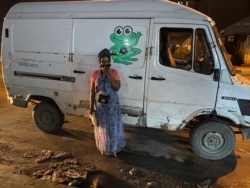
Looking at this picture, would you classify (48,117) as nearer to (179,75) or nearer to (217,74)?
(179,75)

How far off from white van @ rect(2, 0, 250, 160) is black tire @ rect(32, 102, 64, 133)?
32 cm

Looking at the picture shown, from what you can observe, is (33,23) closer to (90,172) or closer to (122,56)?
(122,56)

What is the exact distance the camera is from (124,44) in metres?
5.79

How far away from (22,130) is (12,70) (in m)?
1.28

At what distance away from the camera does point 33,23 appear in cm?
643

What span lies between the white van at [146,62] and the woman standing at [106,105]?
0.57m

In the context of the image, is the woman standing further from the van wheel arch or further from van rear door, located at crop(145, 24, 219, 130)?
the van wheel arch

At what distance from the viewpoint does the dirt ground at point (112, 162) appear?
476cm

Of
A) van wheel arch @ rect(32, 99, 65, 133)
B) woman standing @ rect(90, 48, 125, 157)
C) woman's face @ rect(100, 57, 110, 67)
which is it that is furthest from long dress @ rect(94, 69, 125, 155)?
van wheel arch @ rect(32, 99, 65, 133)

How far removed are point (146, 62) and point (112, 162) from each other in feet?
5.93

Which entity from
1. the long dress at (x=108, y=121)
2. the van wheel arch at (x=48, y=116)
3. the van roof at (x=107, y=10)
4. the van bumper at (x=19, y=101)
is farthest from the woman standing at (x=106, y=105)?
the van bumper at (x=19, y=101)

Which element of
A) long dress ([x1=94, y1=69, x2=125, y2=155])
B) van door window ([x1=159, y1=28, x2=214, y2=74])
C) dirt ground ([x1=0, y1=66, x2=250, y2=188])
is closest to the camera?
dirt ground ([x1=0, y1=66, x2=250, y2=188])

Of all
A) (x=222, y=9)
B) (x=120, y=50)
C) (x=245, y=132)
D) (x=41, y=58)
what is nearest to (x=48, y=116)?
(x=41, y=58)

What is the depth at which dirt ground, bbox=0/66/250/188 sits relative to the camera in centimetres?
476
